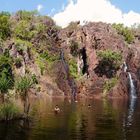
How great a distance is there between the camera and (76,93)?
6432 inches

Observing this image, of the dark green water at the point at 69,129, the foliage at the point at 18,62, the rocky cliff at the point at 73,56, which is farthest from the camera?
the rocky cliff at the point at 73,56

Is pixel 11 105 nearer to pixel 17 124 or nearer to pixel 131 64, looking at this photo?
pixel 17 124

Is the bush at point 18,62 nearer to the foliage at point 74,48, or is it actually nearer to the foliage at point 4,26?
the foliage at point 4,26

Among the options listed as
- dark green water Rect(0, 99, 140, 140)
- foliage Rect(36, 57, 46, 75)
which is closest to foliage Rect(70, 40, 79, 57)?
foliage Rect(36, 57, 46, 75)

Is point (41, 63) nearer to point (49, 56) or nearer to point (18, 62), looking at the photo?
point (49, 56)

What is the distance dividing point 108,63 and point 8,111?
116 m

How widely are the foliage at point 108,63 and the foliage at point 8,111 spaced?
111 m

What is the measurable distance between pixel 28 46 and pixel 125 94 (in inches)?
1627

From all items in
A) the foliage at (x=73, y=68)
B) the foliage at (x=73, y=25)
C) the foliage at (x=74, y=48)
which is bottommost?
the foliage at (x=73, y=68)

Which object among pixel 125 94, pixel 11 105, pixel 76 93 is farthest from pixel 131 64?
pixel 11 105

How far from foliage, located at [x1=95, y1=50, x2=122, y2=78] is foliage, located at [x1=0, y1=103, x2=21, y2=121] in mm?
111099

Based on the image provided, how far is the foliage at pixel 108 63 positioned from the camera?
174625mm

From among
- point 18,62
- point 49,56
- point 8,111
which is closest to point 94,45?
point 49,56

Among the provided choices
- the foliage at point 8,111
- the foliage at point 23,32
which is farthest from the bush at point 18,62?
the foliage at point 8,111
